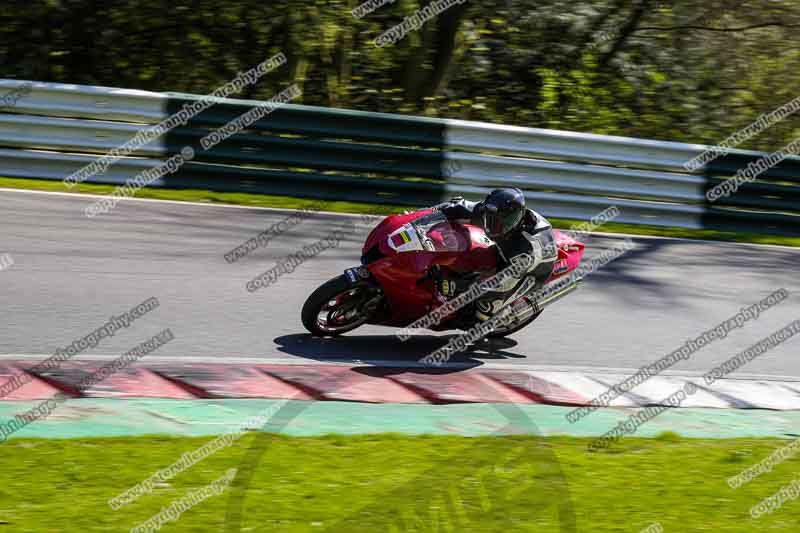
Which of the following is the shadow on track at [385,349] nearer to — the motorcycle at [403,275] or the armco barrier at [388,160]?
the motorcycle at [403,275]

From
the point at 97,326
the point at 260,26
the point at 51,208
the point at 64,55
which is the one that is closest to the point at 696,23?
the point at 260,26

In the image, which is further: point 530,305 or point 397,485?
point 530,305

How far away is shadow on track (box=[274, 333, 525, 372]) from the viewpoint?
880 centimetres

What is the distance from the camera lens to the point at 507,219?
8688mm

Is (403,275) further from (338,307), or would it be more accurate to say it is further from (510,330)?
(510,330)

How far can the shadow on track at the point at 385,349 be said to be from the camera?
28.9 feet

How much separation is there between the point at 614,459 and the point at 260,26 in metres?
12.0

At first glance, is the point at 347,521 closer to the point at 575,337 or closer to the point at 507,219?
the point at 507,219

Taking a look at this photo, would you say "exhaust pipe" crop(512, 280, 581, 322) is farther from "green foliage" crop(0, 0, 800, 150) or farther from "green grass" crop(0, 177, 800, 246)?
"green foliage" crop(0, 0, 800, 150)

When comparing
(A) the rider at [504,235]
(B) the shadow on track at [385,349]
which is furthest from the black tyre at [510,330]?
(A) the rider at [504,235]

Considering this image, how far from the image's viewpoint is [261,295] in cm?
1011

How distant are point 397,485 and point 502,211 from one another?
2.96 meters

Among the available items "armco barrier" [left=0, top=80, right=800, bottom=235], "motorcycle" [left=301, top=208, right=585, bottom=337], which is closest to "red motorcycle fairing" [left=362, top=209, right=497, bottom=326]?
"motorcycle" [left=301, top=208, right=585, bottom=337]

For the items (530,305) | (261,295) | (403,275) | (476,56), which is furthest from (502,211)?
(476,56)
